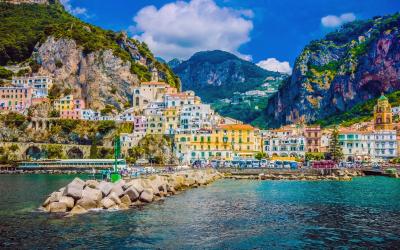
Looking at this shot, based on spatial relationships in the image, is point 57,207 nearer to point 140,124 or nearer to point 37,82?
point 140,124

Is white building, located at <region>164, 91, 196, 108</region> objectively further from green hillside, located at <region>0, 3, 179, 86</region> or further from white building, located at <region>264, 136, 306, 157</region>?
white building, located at <region>264, 136, 306, 157</region>

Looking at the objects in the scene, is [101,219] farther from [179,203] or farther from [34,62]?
[34,62]

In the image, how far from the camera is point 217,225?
3031 centimetres

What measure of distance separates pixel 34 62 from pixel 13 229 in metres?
123

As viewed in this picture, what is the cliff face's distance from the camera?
436ft

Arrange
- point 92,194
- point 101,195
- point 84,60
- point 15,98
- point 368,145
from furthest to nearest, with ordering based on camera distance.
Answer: point 84,60 < point 15,98 < point 368,145 < point 101,195 < point 92,194

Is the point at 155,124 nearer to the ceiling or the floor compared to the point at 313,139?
nearer to the ceiling

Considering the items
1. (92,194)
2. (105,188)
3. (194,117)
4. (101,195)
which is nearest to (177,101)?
(194,117)

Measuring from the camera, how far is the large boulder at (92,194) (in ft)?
120

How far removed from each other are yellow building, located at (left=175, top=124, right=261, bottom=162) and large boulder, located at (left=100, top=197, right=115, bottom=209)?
63492 millimetres

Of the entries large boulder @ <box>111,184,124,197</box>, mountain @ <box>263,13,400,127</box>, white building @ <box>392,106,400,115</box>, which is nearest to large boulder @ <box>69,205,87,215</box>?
large boulder @ <box>111,184,124,197</box>

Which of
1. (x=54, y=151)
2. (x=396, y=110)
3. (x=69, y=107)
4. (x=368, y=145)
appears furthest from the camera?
(x=396, y=110)

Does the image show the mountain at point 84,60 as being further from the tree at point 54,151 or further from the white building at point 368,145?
the white building at point 368,145

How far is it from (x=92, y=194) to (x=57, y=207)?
9.51ft
